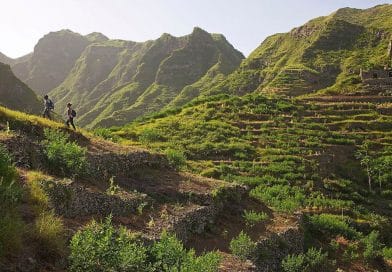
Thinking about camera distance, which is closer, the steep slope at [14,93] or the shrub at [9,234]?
the shrub at [9,234]

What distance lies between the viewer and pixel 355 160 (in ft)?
160

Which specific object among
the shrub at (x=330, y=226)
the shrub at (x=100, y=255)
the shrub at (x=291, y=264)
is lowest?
the shrub at (x=330, y=226)

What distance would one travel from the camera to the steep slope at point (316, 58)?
308 ft

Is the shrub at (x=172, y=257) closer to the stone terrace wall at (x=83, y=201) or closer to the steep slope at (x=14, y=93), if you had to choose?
the stone terrace wall at (x=83, y=201)

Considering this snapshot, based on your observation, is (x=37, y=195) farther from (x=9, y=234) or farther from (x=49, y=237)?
(x=9, y=234)

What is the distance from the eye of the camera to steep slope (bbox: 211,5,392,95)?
93.9m

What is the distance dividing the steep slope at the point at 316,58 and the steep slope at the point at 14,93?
47.7m

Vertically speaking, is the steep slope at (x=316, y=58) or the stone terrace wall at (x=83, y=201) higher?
the steep slope at (x=316, y=58)

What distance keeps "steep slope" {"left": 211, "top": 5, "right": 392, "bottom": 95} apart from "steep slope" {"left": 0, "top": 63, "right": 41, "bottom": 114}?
1879 inches

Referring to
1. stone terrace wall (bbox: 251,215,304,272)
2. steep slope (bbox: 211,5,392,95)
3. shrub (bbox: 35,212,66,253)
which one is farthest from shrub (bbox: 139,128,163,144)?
steep slope (bbox: 211,5,392,95)

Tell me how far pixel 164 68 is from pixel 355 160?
14838cm

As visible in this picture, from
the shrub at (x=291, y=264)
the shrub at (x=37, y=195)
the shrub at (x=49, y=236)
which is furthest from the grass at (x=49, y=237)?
the shrub at (x=291, y=264)

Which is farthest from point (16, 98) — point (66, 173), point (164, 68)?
point (66, 173)

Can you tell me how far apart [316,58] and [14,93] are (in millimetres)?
76467
